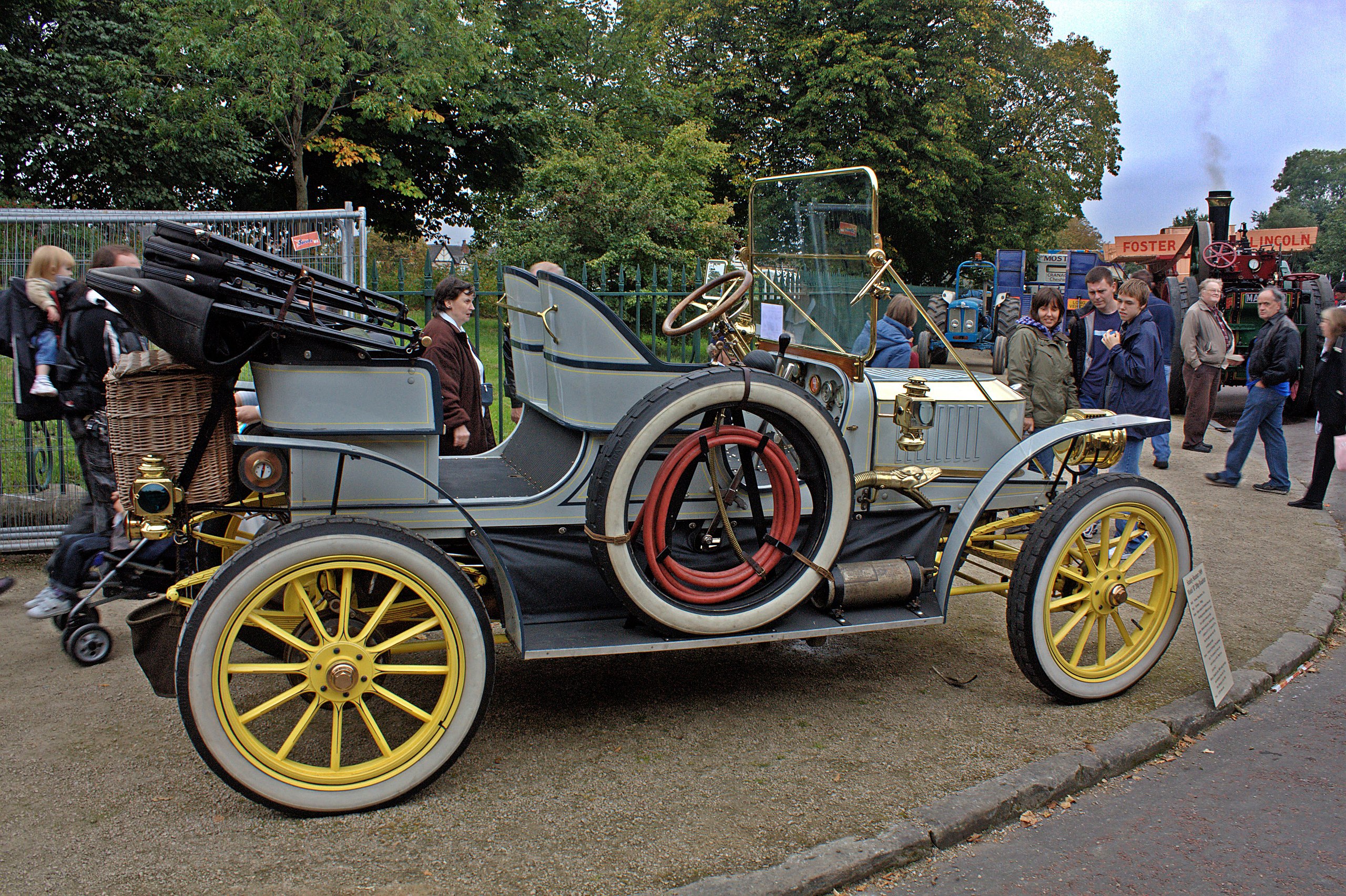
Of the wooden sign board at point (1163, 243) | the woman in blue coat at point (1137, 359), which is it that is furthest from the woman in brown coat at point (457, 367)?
the wooden sign board at point (1163, 243)

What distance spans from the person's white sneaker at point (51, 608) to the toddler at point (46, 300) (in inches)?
41.9

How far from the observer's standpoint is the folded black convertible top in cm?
279

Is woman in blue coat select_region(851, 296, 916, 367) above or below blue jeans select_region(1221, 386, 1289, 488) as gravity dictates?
above

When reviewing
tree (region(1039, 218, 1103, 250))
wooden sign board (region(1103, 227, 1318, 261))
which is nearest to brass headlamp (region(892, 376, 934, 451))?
wooden sign board (region(1103, 227, 1318, 261))

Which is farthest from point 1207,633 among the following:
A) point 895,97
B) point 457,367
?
point 895,97

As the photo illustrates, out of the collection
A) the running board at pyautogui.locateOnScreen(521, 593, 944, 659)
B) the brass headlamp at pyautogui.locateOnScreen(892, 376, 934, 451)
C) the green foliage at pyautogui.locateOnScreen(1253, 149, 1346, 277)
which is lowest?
the running board at pyautogui.locateOnScreen(521, 593, 944, 659)

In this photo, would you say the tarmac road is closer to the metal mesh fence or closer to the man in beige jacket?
the metal mesh fence

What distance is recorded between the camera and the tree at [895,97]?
24453 mm

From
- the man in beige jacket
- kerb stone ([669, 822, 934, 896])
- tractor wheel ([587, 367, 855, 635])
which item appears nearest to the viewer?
kerb stone ([669, 822, 934, 896])

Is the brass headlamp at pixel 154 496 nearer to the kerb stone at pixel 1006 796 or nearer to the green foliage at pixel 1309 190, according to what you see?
the kerb stone at pixel 1006 796

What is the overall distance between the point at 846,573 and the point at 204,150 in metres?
16.6

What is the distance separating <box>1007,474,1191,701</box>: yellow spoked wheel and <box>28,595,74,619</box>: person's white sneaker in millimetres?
4339

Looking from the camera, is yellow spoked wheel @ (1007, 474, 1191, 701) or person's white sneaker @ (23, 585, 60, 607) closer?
yellow spoked wheel @ (1007, 474, 1191, 701)

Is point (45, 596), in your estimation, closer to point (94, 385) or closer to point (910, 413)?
point (94, 385)
